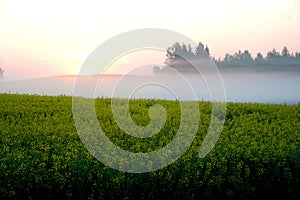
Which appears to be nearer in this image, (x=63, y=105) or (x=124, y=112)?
(x=124, y=112)

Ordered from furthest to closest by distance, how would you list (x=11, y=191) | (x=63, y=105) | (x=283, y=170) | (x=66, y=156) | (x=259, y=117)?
1. (x=63, y=105)
2. (x=259, y=117)
3. (x=283, y=170)
4. (x=66, y=156)
5. (x=11, y=191)

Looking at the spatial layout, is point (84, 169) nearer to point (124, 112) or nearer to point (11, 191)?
point (11, 191)

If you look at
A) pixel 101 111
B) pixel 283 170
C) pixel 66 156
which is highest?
pixel 101 111

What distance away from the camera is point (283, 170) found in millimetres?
7168

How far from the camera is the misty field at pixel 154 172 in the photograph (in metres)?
6.10

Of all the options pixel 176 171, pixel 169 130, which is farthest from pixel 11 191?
pixel 169 130

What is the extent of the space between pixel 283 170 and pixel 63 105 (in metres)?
6.79

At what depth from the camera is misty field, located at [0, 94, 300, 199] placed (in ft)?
20.0

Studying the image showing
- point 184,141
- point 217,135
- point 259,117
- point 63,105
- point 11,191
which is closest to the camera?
point 11,191

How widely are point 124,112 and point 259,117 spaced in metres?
3.31

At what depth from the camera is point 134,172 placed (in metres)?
6.11

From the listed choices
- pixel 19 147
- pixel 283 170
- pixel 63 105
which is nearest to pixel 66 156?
pixel 19 147

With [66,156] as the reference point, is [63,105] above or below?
above

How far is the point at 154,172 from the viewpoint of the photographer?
6.17m
